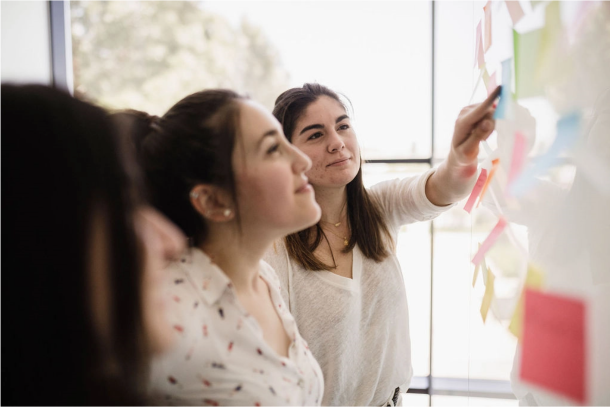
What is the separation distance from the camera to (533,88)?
638 millimetres

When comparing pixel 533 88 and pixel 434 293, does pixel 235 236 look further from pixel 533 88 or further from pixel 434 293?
pixel 434 293

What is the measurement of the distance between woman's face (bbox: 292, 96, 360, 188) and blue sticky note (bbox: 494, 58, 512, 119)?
404 mm

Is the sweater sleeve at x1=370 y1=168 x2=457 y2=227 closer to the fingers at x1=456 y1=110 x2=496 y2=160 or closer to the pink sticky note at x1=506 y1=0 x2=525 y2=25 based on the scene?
the fingers at x1=456 y1=110 x2=496 y2=160

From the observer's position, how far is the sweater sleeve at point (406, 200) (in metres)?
1.08

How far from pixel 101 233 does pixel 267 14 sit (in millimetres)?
1627

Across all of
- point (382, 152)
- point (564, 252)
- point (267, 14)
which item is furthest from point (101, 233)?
point (267, 14)

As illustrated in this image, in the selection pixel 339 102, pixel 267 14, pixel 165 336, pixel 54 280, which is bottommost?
pixel 165 336

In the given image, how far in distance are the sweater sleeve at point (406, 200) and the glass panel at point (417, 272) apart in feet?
1.72

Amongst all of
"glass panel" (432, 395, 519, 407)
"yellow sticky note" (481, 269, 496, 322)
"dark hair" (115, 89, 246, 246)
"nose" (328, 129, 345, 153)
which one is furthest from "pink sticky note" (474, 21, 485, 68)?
"glass panel" (432, 395, 519, 407)

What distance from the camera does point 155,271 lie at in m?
0.55

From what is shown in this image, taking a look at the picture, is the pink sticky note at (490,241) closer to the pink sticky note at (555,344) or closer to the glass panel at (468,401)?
the pink sticky note at (555,344)

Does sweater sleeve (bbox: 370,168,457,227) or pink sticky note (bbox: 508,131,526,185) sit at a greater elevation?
pink sticky note (bbox: 508,131,526,185)

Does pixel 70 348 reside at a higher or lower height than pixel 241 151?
lower

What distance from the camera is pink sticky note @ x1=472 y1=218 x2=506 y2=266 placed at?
785mm
